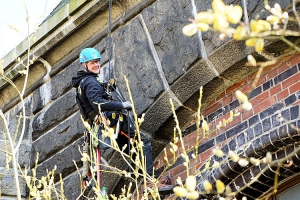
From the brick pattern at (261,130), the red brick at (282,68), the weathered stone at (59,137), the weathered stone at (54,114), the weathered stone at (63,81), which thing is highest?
the weathered stone at (63,81)

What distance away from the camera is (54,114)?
240 inches

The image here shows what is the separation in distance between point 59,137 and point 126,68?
1059 mm

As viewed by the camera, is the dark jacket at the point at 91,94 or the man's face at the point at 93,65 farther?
the man's face at the point at 93,65

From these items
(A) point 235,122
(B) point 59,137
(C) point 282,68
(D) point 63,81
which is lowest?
(A) point 235,122

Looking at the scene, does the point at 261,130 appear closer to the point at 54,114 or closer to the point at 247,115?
the point at 247,115

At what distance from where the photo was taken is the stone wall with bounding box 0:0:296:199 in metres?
4.70

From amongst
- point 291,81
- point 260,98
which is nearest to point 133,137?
point 260,98

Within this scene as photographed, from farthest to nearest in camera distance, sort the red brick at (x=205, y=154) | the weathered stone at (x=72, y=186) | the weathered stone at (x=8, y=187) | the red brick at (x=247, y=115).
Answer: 1. the weathered stone at (x=8, y=187)
2. the weathered stone at (x=72, y=186)
3. the red brick at (x=205, y=154)
4. the red brick at (x=247, y=115)

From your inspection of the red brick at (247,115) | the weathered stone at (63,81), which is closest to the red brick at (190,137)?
the red brick at (247,115)

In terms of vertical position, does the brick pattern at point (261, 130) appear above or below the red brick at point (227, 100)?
below

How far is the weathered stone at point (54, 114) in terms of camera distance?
232 inches

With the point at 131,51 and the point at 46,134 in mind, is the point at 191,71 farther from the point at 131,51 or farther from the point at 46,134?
the point at 46,134

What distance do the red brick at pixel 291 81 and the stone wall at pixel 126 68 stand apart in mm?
239

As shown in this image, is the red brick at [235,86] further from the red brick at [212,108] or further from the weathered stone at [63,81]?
the weathered stone at [63,81]
